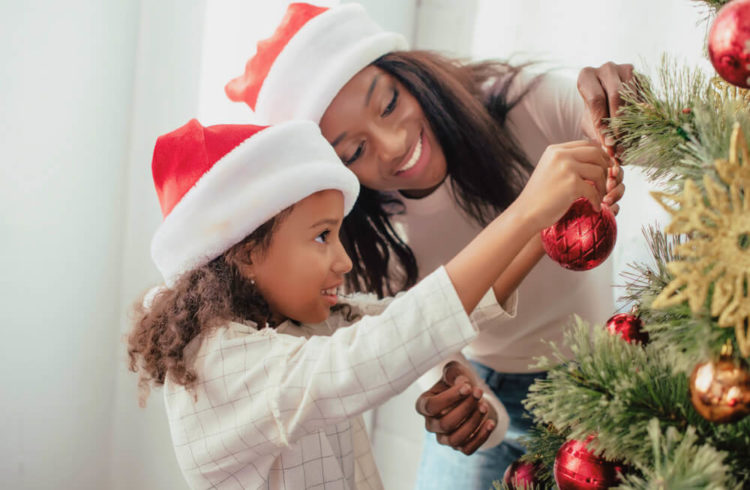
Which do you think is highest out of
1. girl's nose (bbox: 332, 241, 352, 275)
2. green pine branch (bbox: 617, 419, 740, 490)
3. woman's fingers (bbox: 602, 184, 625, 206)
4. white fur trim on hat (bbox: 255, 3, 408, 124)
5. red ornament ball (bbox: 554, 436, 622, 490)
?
white fur trim on hat (bbox: 255, 3, 408, 124)

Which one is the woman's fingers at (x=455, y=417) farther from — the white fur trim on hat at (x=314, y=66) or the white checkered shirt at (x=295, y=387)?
the white fur trim on hat at (x=314, y=66)

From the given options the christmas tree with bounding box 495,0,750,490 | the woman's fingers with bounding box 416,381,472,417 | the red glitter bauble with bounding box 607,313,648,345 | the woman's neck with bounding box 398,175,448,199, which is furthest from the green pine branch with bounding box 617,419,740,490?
the woman's neck with bounding box 398,175,448,199

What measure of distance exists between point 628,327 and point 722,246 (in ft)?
0.55

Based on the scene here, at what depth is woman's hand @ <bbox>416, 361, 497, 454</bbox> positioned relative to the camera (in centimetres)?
78

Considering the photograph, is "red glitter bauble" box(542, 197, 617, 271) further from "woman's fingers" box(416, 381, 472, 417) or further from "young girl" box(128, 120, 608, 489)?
"woman's fingers" box(416, 381, 472, 417)

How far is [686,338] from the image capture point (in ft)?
1.46

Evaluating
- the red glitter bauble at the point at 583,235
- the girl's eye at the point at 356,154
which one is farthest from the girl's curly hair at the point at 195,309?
the red glitter bauble at the point at 583,235

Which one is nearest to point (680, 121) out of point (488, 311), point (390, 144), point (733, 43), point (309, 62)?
point (733, 43)

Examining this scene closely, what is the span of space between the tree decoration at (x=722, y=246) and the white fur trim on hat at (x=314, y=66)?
591 millimetres

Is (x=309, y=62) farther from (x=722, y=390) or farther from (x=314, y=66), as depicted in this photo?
(x=722, y=390)

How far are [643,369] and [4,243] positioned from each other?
921 millimetres

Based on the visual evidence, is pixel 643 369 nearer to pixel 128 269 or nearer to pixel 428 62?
pixel 428 62

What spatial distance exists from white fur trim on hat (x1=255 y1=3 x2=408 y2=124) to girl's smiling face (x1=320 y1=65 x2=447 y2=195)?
0.02m

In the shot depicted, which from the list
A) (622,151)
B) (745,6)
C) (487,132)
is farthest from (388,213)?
(745,6)
